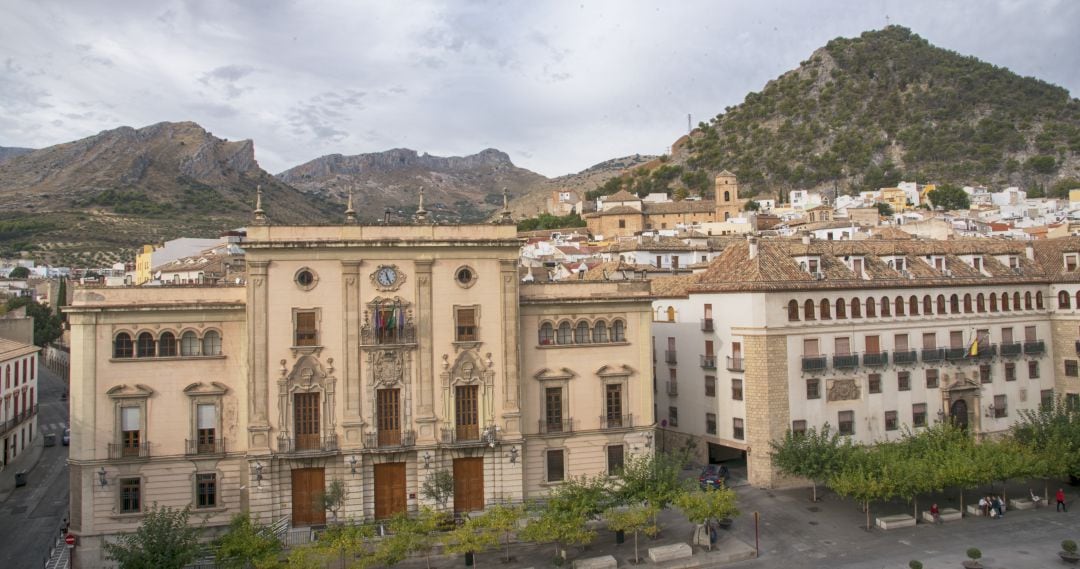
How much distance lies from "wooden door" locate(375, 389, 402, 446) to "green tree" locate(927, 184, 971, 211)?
104033 mm

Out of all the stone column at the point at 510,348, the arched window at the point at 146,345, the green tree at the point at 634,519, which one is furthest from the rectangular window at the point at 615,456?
the arched window at the point at 146,345

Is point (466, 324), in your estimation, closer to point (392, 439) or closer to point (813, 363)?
point (392, 439)

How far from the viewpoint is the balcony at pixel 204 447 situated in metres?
29.7

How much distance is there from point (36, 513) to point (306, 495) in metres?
15.0

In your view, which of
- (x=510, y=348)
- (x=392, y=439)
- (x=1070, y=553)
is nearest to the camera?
(x=1070, y=553)

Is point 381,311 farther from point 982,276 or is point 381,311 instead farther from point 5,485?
point 982,276

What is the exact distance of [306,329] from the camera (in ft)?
101

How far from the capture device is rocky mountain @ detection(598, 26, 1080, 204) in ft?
467

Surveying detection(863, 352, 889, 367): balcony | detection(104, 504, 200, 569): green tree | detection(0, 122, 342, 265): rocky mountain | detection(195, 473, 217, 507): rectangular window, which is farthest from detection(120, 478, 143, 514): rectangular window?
detection(0, 122, 342, 265): rocky mountain

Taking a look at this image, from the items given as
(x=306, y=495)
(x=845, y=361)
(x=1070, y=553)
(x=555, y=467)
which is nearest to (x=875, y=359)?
(x=845, y=361)

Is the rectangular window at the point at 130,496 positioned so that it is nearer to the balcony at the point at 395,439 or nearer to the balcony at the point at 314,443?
the balcony at the point at 314,443

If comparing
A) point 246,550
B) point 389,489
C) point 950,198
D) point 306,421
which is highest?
point 950,198

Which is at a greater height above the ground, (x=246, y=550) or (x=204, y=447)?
(x=204, y=447)

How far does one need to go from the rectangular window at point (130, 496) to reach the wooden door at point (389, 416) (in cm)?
909
